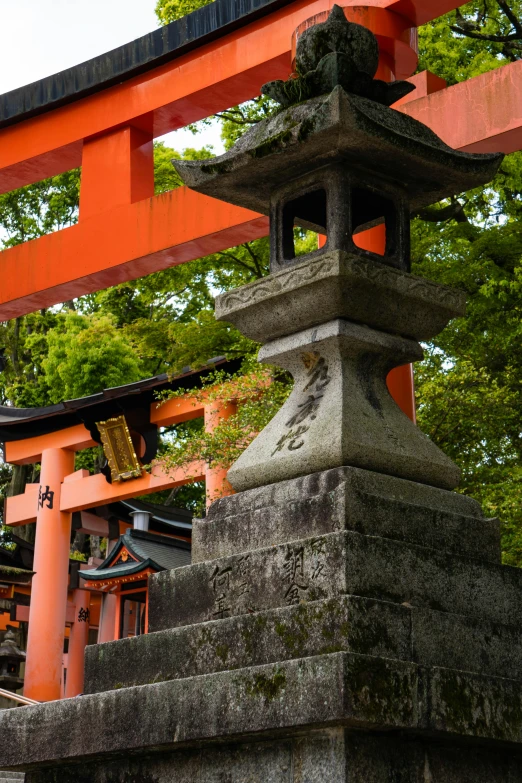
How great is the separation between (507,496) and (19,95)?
622 cm

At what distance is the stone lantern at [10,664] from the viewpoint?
53.9 ft

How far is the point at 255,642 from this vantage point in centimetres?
378

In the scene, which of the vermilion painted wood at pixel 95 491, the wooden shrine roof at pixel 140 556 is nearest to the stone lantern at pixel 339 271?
the vermilion painted wood at pixel 95 491

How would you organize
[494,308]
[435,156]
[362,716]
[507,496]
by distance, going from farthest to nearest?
[494,308], [507,496], [435,156], [362,716]

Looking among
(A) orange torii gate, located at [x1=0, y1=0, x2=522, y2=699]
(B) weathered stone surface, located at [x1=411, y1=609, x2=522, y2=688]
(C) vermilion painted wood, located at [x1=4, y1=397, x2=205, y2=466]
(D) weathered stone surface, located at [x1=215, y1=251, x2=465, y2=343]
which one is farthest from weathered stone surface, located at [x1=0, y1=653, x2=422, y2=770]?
(C) vermilion painted wood, located at [x1=4, y1=397, x2=205, y2=466]

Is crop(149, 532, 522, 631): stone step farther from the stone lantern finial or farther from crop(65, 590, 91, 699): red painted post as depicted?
crop(65, 590, 91, 699): red painted post

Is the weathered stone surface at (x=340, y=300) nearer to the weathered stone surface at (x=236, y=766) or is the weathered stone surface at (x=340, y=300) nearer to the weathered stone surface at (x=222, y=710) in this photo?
the weathered stone surface at (x=222, y=710)

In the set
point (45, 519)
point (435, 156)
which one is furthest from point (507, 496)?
point (45, 519)

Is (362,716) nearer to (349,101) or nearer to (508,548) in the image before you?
(349,101)

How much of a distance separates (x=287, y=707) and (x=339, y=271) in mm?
1768

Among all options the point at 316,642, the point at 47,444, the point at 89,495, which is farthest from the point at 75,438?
the point at 316,642

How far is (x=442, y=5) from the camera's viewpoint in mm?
8266

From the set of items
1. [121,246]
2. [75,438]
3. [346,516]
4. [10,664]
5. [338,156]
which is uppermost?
[75,438]

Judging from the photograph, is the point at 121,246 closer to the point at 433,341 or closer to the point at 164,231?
the point at 164,231
